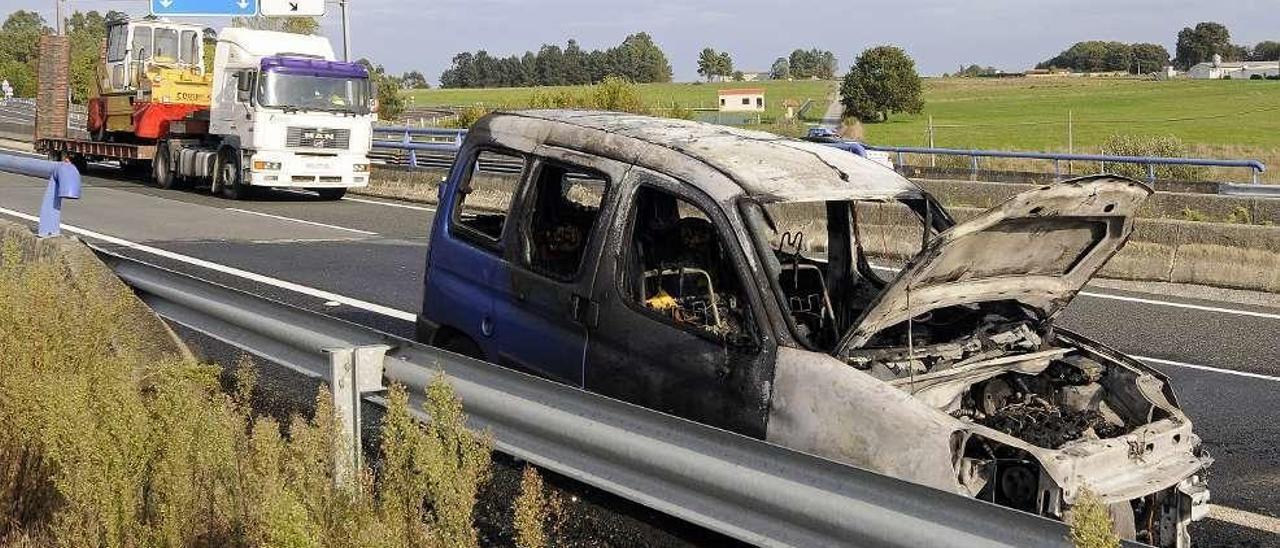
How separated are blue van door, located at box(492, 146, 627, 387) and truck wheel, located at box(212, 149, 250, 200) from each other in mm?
18399

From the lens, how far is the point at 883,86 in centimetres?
8994

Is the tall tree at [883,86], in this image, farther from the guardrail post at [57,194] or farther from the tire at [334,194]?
the guardrail post at [57,194]

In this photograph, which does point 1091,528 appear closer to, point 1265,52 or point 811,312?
point 811,312

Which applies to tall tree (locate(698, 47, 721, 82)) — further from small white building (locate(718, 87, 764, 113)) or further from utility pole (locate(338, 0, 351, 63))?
utility pole (locate(338, 0, 351, 63))

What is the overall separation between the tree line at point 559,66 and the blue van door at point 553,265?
414 ft

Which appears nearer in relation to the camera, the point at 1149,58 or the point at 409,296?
the point at 409,296

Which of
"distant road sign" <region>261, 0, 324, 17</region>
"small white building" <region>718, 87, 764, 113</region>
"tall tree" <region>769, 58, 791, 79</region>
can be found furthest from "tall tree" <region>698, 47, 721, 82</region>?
"distant road sign" <region>261, 0, 324, 17</region>

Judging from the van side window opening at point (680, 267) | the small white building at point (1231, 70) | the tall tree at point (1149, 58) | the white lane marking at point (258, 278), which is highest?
the tall tree at point (1149, 58)

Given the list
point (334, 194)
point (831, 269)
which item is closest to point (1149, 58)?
point (334, 194)

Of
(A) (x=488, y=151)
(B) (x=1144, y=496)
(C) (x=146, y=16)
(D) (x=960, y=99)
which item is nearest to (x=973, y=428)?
(B) (x=1144, y=496)

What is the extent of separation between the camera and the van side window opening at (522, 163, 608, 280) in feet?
20.1

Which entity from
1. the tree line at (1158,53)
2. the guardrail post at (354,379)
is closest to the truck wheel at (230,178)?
the guardrail post at (354,379)

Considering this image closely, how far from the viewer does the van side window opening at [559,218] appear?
613cm

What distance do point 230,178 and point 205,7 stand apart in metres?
11.1
